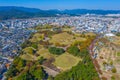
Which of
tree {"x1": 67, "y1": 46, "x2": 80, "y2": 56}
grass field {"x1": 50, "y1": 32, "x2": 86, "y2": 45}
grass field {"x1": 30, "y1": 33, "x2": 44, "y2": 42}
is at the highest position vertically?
tree {"x1": 67, "y1": 46, "x2": 80, "y2": 56}

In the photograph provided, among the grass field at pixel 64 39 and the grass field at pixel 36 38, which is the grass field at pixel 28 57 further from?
the grass field at pixel 36 38

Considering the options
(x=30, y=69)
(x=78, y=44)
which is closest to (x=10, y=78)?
(x=30, y=69)

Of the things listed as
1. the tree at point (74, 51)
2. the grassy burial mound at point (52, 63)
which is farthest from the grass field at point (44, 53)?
the tree at point (74, 51)

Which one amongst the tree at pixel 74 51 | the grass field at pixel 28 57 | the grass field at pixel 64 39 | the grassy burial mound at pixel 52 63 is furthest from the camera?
the grass field at pixel 64 39

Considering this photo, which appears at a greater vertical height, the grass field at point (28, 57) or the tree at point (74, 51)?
the tree at point (74, 51)

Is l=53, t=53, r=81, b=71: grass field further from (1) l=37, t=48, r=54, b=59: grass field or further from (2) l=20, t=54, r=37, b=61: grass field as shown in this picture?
(2) l=20, t=54, r=37, b=61: grass field

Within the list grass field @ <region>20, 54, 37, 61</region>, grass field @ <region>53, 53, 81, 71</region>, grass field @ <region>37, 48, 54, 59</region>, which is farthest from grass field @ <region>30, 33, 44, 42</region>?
grass field @ <region>53, 53, 81, 71</region>
